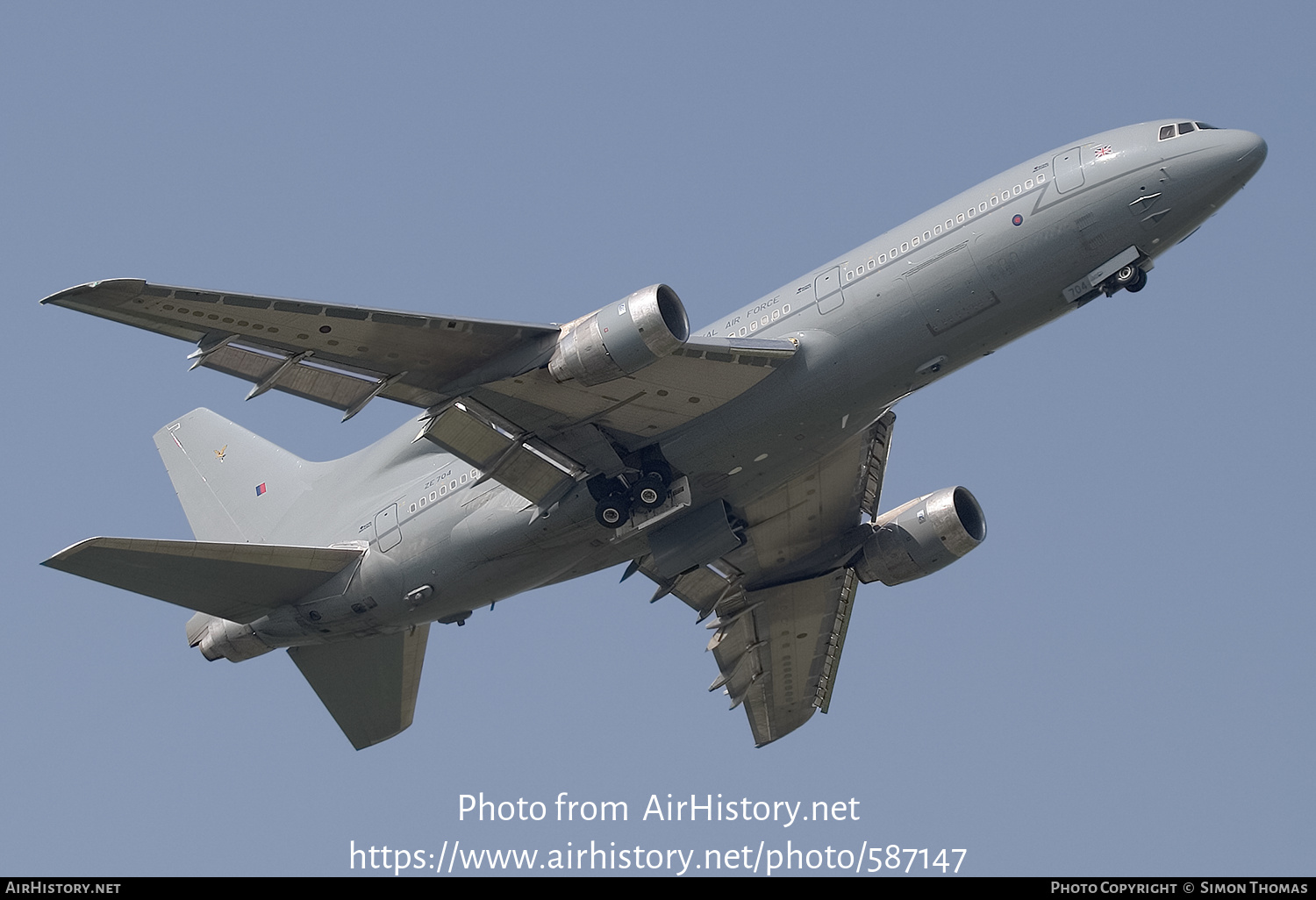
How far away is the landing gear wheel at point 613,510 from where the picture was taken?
1508 inches

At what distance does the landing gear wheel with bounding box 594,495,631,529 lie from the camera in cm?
3831

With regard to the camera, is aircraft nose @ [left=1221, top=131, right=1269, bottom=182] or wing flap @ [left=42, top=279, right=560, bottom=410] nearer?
wing flap @ [left=42, top=279, right=560, bottom=410]

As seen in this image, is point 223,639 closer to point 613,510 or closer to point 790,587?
point 613,510

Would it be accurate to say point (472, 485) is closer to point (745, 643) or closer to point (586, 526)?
point (586, 526)

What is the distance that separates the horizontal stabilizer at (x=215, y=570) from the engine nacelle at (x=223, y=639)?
74cm

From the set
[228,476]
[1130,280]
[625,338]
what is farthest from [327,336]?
[1130,280]

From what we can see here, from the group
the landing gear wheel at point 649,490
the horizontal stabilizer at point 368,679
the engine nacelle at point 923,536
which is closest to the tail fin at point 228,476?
the horizontal stabilizer at point 368,679

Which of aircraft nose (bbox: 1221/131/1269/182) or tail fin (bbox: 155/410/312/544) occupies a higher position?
aircraft nose (bbox: 1221/131/1269/182)

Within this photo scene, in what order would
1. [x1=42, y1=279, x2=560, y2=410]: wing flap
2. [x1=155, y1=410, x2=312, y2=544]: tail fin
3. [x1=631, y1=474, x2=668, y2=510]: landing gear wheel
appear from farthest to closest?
[x1=155, y1=410, x2=312, y2=544]: tail fin, [x1=631, y1=474, x2=668, y2=510]: landing gear wheel, [x1=42, y1=279, x2=560, y2=410]: wing flap

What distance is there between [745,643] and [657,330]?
18269mm

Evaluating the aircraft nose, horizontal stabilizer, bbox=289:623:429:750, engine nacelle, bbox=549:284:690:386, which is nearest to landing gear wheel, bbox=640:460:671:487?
engine nacelle, bbox=549:284:690:386

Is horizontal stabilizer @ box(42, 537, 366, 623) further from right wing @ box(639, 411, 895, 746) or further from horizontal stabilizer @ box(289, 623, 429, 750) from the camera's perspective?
right wing @ box(639, 411, 895, 746)

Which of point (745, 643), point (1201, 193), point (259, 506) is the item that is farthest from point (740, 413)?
point (259, 506)

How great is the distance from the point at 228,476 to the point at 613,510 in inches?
621
